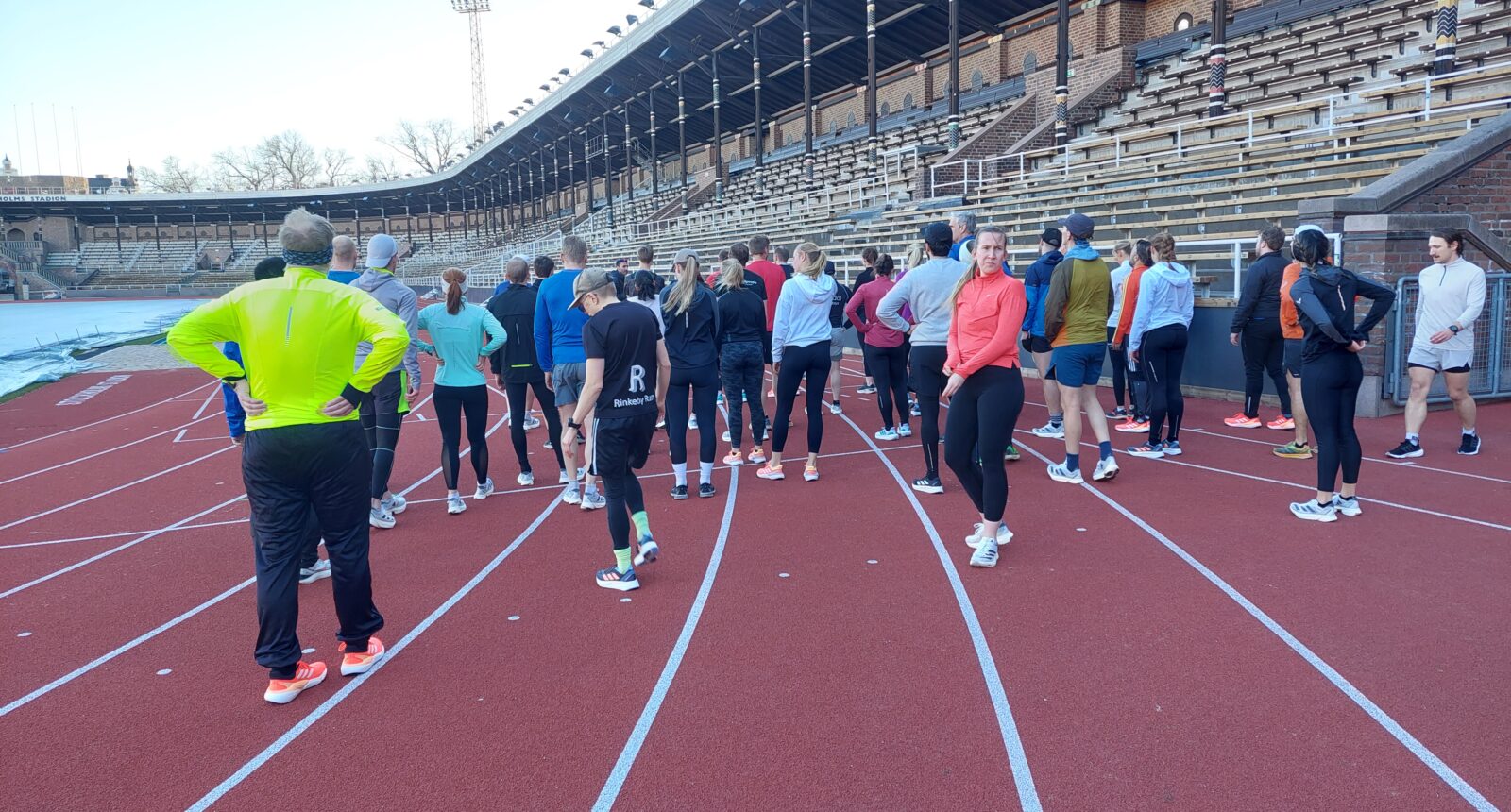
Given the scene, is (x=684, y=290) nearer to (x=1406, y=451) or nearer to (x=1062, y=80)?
(x=1406, y=451)

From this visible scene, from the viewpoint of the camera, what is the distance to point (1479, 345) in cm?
945

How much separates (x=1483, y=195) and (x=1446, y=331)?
395cm

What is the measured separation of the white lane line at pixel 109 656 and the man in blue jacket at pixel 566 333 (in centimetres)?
230

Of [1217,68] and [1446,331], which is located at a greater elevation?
[1217,68]

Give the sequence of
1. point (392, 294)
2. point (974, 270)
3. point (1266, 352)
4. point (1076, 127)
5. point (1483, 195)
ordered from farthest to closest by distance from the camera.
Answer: point (1076, 127) < point (1483, 195) < point (1266, 352) < point (392, 294) < point (974, 270)

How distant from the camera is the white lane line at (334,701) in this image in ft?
11.0

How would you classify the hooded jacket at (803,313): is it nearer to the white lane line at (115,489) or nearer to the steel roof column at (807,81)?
the white lane line at (115,489)

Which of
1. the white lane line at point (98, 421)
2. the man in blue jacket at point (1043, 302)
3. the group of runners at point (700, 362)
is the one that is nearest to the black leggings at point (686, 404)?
the group of runners at point (700, 362)

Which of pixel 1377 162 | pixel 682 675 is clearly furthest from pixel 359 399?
pixel 1377 162

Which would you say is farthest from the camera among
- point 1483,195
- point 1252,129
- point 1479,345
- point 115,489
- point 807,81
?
point 807,81

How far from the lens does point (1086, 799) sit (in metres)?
3.09

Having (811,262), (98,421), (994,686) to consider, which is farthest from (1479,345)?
(98,421)

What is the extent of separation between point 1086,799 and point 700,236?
2933 centimetres

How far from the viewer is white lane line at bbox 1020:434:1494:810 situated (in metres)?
3.09
